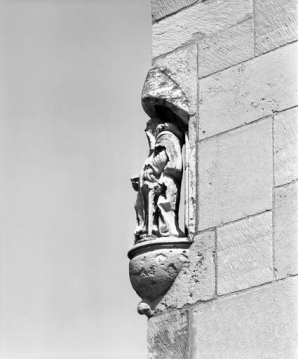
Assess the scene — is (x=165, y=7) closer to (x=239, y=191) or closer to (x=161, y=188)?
(x=161, y=188)

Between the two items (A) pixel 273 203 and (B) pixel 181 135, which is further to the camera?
(B) pixel 181 135

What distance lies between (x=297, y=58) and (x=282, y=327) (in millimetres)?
1328

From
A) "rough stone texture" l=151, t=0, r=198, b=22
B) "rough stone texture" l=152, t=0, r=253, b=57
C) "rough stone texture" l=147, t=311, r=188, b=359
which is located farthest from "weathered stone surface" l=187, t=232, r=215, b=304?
"rough stone texture" l=151, t=0, r=198, b=22

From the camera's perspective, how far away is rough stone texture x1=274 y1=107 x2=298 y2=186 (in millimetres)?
8453

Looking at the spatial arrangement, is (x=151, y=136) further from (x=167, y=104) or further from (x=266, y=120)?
(x=266, y=120)

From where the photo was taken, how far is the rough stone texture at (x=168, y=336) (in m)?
8.63

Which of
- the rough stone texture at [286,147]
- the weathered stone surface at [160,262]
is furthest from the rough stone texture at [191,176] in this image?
the rough stone texture at [286,147]

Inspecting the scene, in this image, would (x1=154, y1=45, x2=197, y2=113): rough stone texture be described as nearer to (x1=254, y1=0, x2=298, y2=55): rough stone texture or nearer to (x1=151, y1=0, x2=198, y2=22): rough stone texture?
(x1=151, y1=0, x2=198, y2=22): rough stone texture

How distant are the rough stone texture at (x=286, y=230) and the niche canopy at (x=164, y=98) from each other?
0.85m

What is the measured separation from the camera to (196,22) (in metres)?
9.27

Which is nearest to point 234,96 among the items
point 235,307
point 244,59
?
point 244,59

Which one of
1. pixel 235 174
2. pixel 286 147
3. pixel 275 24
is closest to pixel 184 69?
pixel 275 24

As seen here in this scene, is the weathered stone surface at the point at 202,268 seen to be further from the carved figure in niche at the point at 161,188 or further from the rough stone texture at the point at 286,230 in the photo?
the rough stone texture at the point at 286,230

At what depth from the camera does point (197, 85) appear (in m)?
9.09
